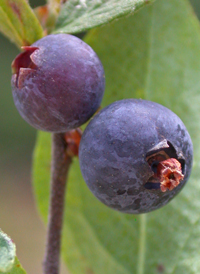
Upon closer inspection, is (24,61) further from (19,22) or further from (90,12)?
(90,12)

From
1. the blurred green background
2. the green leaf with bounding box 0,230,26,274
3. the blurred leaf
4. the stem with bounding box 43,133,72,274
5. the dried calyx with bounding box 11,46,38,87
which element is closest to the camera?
the green leaf with bounding box 0,230,26,274

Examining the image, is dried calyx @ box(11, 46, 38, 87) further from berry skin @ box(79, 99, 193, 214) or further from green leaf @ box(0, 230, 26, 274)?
green leaf @ box(0, 230, 26, 274)

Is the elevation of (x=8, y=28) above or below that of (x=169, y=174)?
above

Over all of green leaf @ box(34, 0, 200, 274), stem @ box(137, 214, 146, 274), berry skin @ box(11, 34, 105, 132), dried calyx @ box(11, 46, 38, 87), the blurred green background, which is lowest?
the blurred green background

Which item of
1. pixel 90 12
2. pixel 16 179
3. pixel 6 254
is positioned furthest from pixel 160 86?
pixel 16 179

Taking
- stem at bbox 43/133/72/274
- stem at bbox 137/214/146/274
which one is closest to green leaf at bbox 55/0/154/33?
stem at bbox 43/133/72/274

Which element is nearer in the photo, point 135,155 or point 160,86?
point 135,155

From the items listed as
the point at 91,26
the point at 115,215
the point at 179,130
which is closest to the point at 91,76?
the point at 91,26
